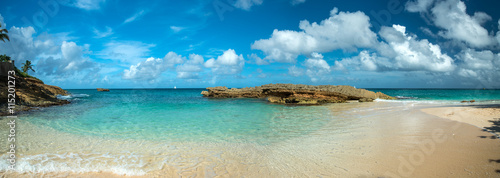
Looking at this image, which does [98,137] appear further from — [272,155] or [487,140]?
[487,140]

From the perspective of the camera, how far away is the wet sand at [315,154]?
4.46 meters

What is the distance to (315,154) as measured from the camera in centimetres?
571

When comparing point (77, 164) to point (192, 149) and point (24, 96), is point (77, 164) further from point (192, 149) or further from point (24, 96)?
point (24, 96)

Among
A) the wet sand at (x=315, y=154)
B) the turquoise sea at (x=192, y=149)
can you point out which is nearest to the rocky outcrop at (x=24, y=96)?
Result: the turquoise sea at (x=192, y=149)

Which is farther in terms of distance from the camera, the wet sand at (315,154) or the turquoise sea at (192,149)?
the turquoise sea at (192,149)

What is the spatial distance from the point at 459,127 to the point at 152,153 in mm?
10829

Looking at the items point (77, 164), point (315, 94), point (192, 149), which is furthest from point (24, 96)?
point (315, 94)

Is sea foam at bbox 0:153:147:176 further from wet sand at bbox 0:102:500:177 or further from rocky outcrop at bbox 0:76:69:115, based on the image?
rocky outcrop at bbox 0:76:69:115

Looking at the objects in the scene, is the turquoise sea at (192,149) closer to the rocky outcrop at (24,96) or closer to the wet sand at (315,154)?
the wet sand at (315,154)

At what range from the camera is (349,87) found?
27406mm

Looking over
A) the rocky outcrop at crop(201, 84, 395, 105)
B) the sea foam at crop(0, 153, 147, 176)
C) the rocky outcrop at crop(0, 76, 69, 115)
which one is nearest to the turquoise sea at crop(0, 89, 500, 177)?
the sea foam at crop(0, 153, 147, 176)

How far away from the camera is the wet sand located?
4.46 m

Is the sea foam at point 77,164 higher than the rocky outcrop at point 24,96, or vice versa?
the rocky outcrop at point 24,96

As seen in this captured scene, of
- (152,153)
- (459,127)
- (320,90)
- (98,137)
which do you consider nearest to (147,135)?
(98,137)
